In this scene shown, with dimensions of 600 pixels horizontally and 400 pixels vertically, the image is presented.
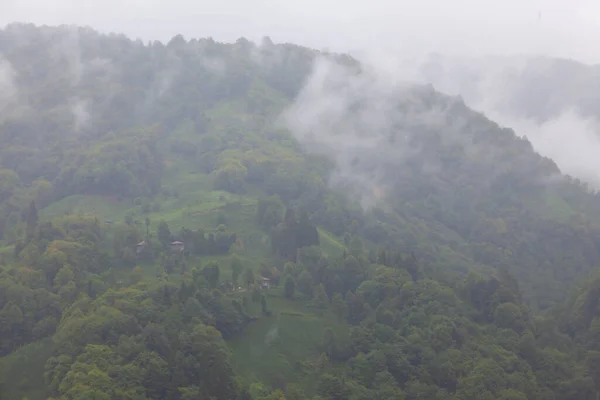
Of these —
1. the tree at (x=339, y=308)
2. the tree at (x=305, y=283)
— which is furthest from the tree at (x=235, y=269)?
the tree at (x=339, y=308)

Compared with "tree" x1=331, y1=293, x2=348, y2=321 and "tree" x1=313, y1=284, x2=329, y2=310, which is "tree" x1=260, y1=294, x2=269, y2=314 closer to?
"tree" x1=313, y1=284, x2=329, y2=310

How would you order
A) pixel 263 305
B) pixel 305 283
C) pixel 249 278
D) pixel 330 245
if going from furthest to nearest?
pixel 330 245 < pixel 305 283 < pixel 249 278 < pixel 263 305

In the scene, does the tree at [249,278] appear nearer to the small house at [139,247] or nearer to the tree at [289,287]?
the tree at [289,287]

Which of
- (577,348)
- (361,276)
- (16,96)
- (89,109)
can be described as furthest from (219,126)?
(577,348)

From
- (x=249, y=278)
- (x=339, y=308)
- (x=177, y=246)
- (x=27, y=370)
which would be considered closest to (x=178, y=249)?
(x=177, y=246)

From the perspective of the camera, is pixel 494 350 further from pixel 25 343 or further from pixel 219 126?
pixel 219 126

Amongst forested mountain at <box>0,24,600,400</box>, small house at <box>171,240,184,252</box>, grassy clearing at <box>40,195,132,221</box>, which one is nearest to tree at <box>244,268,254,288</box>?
forested mountain at <box>0,24,600,400</box>

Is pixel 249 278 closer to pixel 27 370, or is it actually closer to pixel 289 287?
pixel 289 287

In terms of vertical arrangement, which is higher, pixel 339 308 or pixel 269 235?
pixel 269 235
